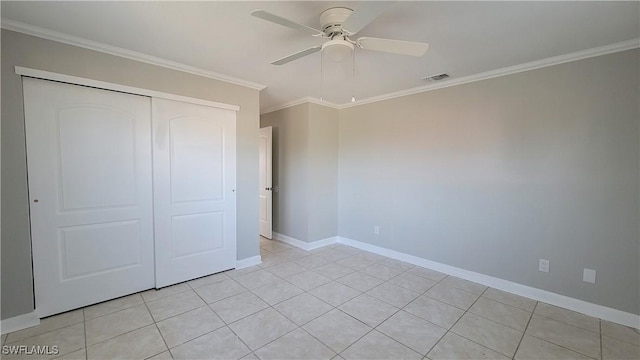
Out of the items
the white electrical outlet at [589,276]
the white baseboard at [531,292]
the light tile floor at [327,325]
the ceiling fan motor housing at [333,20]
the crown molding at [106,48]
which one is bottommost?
the light tile floor at [327,325]

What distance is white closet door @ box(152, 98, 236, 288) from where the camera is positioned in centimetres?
290

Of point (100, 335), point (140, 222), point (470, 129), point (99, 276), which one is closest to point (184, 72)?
point (140, 222)

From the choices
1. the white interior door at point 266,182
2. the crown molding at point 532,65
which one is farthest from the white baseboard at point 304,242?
the crown molding at point 532,65

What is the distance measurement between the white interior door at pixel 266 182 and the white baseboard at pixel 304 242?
225 millimetres

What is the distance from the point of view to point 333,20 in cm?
186

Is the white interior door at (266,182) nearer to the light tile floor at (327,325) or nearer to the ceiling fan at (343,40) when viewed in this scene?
the light tile floor at (327,325)

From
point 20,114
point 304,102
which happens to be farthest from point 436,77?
point 20,114

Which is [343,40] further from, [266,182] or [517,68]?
[266,182]

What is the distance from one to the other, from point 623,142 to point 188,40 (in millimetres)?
3942

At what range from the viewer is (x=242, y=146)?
11.5ft

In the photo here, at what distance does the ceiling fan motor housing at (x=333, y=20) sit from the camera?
1.81 m

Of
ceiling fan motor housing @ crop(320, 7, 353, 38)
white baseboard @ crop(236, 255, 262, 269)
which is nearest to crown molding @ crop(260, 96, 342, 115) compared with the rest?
ceiling fan motor housing @ crop(320, 7, 353, 38)

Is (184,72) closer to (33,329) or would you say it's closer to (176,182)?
(176,182)

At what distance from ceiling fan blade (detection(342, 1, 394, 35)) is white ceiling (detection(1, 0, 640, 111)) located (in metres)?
0.23
